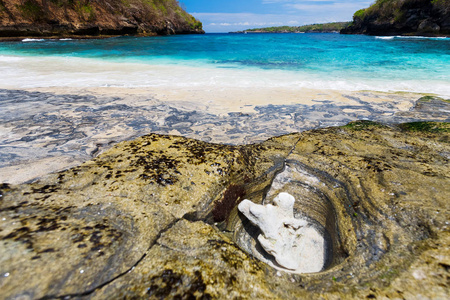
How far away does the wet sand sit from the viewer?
351 cm

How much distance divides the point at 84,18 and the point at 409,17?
220ft

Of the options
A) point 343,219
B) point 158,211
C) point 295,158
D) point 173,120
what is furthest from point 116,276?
point 173,120

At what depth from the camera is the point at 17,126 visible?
422cm

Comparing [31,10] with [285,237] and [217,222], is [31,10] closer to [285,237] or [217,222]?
[217,222]

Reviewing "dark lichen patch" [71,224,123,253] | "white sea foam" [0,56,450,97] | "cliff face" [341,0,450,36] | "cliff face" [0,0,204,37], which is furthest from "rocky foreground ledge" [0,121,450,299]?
"cliff face" [341,0,450,36]

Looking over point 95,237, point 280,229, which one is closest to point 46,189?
point 95,237

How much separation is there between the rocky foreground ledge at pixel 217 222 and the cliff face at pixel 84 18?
141 ft

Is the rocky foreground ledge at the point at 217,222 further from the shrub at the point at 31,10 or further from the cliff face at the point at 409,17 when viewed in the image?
the cliff face at the point at 409,17

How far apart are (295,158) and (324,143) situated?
0.60 m

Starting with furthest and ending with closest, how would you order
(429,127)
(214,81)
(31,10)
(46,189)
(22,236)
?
(31,10) < (214,81) < (429,127) < (46,189) < (22,236)

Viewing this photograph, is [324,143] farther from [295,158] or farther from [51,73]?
[51,73]

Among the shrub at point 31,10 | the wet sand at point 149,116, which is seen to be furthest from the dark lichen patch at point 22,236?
the shrub at point 31,10

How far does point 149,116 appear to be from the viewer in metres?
5.08

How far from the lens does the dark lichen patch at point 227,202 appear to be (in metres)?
2.25
